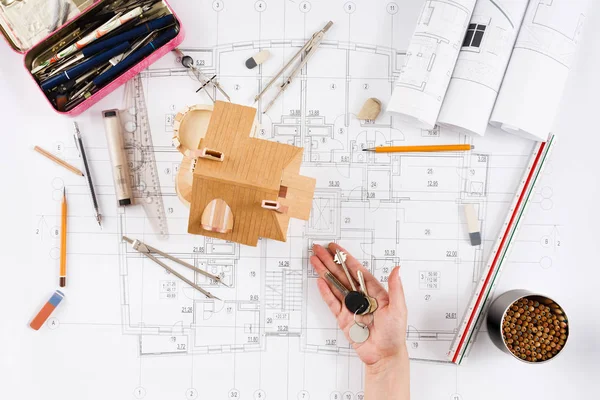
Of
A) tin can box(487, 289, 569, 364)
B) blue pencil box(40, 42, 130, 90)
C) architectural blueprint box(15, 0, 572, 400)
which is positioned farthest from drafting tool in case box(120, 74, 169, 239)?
tin can box(487, 289, 569, 364)

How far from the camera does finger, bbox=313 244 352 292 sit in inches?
58.1

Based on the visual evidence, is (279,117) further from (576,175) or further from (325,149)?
(576,175)

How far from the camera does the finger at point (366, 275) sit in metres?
1.44

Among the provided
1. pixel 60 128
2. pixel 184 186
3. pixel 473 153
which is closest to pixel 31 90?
pixel 60 128

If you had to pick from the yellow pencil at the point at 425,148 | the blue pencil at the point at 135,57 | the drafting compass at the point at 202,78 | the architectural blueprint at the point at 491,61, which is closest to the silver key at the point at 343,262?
the yellow pencil at the point at 425,148

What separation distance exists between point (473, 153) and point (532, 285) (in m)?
0.51

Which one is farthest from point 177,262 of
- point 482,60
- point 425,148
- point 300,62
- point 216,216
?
point 482,60

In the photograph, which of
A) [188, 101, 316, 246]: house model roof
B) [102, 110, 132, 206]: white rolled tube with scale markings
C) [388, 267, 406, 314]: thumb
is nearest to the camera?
[188, 101, 316, 246]: house model roof

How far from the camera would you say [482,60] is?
1.43 metres

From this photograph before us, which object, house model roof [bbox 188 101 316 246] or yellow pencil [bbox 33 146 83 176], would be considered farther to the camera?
yellow pencil [bbox 33 146 83 176]

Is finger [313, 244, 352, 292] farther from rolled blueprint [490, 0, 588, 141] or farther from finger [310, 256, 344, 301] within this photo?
rolled blueprint [490, 0, 588, 141]

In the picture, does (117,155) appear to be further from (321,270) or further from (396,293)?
(396,293)

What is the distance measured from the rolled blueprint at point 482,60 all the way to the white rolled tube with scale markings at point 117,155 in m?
1.11

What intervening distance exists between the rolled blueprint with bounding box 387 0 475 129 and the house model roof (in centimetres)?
44
